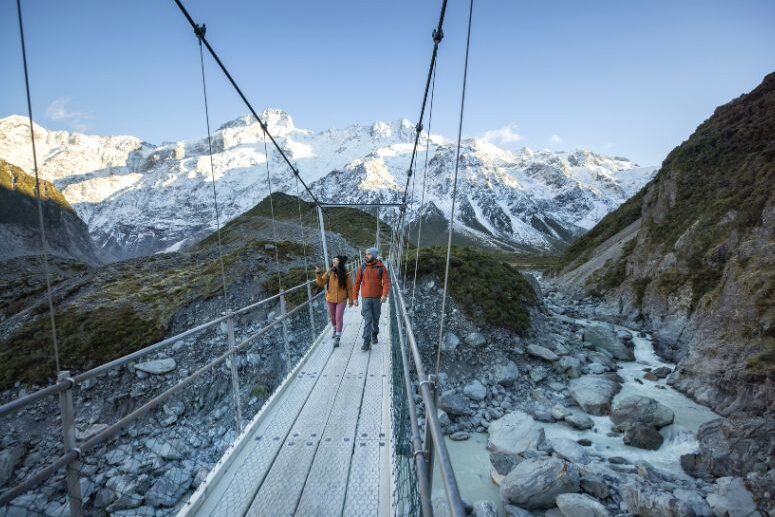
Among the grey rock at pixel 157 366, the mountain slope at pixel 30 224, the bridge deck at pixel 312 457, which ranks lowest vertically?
A: the grey rock at pixel 157 366

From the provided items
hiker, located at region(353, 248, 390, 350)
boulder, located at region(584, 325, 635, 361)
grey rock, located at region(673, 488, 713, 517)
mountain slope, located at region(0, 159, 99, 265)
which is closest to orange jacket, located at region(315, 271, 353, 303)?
hiker, located at region(353, 248, 390, 350)

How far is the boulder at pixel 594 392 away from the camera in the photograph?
9078 mm

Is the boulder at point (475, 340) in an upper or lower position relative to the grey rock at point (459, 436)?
upper

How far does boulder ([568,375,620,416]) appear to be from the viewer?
908cm

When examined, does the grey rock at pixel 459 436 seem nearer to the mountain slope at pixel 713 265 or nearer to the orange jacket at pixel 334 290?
the orange jacket at pixel 334 290

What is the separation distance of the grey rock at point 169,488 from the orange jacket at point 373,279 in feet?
13.6

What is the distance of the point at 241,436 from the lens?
358cm

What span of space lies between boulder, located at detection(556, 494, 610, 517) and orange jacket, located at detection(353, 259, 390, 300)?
3.99 meters

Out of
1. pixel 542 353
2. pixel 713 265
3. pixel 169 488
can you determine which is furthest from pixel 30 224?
pixel 713 265

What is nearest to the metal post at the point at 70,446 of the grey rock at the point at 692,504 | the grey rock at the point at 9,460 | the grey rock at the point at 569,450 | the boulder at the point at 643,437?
the grey rock at the point at 692,504

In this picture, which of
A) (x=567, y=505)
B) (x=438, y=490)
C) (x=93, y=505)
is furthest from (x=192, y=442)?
(x=567, y=505)

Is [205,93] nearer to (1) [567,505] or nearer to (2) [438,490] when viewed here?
(2) [438,490]

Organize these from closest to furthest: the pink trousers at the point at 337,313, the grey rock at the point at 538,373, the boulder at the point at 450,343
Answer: the pink trousers at the point at 337,313
the grey rock at the point at 538,373
the boulder at the point at 450,343

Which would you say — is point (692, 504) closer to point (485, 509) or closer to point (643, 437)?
point (643, 437)
